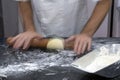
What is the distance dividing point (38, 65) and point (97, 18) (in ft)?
1.18

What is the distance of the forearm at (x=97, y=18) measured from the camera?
0.94 meters

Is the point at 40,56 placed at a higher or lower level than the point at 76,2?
lower

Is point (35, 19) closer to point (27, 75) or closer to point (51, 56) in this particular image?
point (51, 56)

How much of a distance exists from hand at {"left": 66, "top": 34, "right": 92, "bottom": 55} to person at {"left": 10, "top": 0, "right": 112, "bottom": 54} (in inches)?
1.6

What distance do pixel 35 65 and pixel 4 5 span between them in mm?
1135

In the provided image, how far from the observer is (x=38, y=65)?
0.69 metres

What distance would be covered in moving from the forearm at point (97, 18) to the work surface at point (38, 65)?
0.09m

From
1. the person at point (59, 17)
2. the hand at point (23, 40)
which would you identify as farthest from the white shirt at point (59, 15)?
the hand at point (23, 40)

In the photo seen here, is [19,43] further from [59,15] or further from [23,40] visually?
[59,15]

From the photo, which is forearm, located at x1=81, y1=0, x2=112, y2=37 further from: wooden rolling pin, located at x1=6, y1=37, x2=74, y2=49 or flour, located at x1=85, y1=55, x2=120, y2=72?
flour, located at x1=85, y1=55, x2=120, y2=72

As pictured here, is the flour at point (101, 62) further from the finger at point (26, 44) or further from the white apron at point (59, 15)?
the white apron at point (59, 15)

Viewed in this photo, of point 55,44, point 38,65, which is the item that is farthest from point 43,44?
point 38,65

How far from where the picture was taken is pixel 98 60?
657 mm

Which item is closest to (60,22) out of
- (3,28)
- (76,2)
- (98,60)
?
(76,2)
